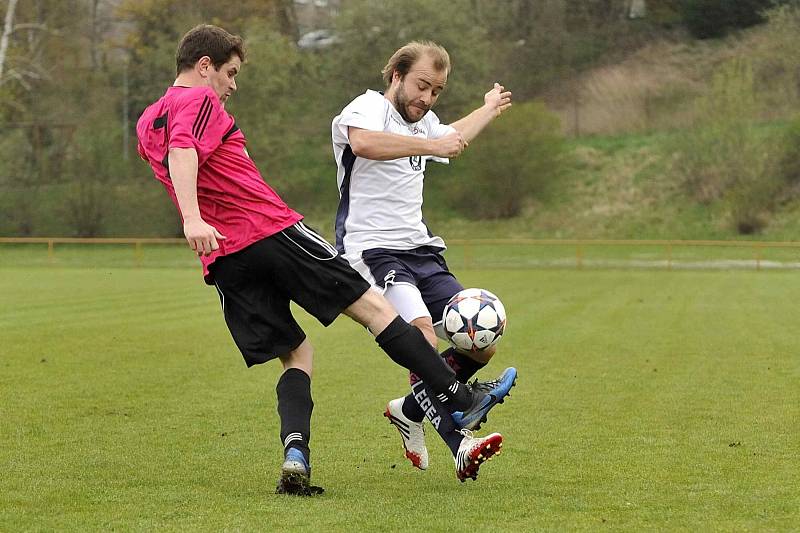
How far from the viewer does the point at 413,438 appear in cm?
619

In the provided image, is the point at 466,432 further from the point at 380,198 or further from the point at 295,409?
the point at 380,198

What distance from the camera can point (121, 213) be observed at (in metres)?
48.8

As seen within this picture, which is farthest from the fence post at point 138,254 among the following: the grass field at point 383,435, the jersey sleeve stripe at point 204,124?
the jersey sleeve stripe at point 204,124

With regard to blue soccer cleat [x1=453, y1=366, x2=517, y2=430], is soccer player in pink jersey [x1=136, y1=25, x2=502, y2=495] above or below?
above

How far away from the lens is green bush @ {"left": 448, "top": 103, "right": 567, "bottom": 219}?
5016 centimetres

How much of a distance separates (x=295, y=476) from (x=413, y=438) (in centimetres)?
100

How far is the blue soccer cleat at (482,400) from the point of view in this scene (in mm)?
5758

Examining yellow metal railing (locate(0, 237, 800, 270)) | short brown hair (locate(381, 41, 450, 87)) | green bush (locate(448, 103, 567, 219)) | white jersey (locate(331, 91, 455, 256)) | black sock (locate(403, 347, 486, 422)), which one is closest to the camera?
short brown hair (locate(381, 41, 450, 87))

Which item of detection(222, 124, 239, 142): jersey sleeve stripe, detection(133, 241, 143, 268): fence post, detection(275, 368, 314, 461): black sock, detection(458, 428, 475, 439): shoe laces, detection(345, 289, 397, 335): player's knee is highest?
detection(222, 124, 239, 142): jersey sleeve stripe

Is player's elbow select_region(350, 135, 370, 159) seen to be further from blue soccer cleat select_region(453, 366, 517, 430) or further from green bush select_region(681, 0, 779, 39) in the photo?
green bush select_region(681, 0, 779, 39)

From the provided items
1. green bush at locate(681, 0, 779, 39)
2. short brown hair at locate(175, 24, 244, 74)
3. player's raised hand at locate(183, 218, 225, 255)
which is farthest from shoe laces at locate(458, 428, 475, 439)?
green bush at locate(681, 0, 779, 39)

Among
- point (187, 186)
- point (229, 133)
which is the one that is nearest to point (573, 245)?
point (229, 133)

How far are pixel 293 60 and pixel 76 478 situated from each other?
158 ft

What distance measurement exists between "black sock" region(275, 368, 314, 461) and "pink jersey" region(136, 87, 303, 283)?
2.19ft
